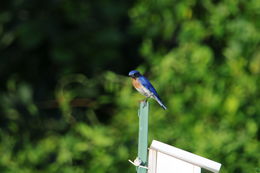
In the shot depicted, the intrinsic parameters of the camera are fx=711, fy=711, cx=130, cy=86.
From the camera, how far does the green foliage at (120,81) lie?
424 centimetres

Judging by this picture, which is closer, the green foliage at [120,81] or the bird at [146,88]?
the bird at [146,88]

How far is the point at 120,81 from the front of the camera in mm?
4773

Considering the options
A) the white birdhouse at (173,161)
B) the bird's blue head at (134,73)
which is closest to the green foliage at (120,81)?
the bird's blue head at (134,73)

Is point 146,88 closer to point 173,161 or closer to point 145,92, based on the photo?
point 145,92

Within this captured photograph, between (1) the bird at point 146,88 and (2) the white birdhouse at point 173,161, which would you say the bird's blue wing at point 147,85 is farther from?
(2) the white birdhouse at point 173,161

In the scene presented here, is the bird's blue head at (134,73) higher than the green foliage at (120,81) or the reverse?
the reverse

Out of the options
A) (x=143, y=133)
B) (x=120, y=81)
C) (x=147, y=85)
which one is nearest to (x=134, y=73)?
(x=147, y=85)

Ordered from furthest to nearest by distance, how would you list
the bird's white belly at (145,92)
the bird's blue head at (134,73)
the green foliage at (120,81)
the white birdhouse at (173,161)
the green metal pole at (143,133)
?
the green foliage at (120,81)
the bird's blue head at (134,73)
the bird's white belly at (145,92)
the green metal pole at (143,133)
the white birdhouse at (173,161)

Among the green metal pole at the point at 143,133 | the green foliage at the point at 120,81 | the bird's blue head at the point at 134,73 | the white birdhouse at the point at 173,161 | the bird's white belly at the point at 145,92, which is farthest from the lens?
the green foliage at the point at 120,81

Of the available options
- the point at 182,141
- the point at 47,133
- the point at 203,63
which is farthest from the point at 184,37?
the point at 47,133

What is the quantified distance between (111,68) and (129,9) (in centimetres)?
53

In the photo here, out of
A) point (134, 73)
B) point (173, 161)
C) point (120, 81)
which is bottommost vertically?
point (173, 161)

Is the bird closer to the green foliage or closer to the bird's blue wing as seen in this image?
the bird's blue wing

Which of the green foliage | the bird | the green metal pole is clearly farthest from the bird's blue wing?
the green metal pole
